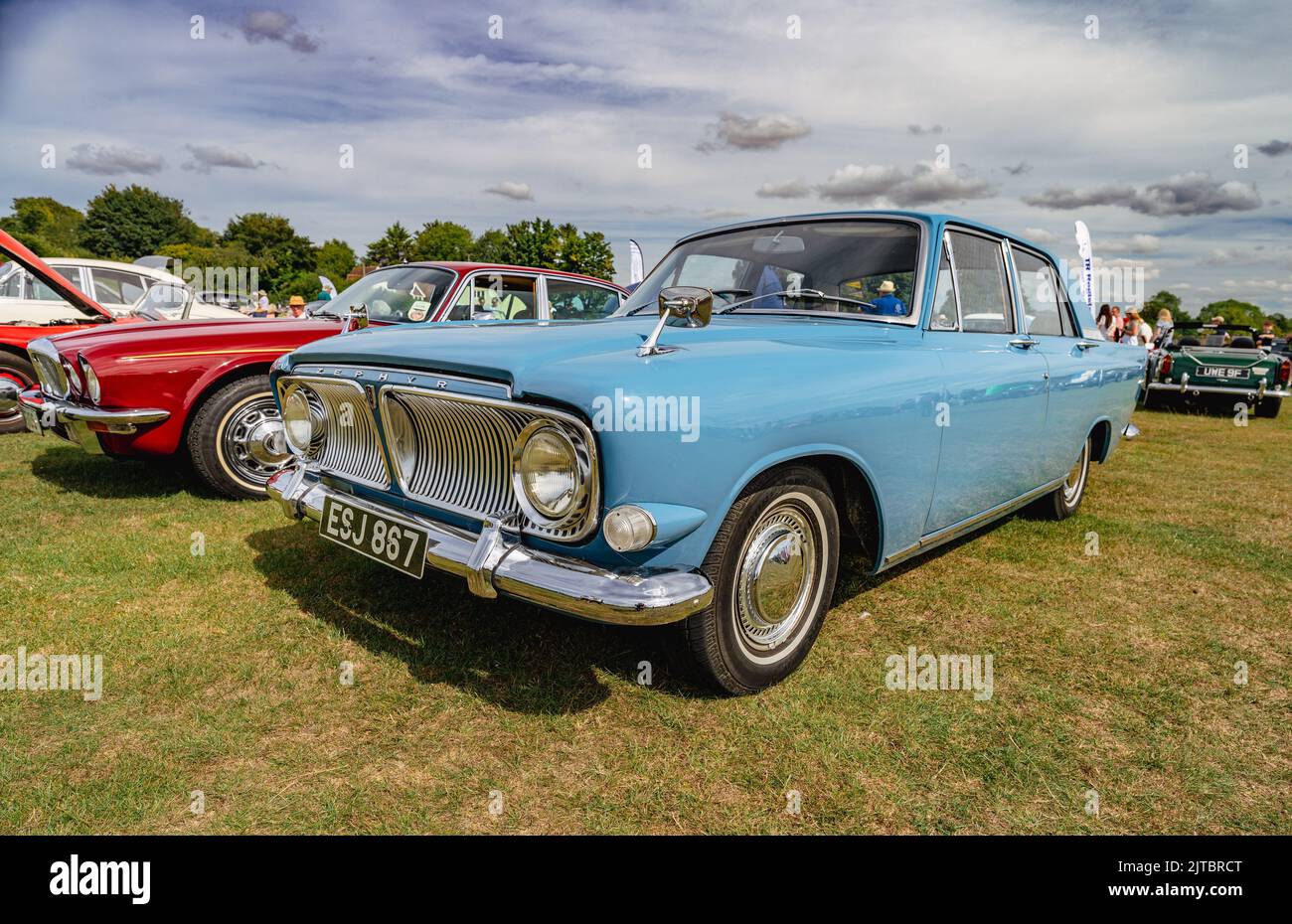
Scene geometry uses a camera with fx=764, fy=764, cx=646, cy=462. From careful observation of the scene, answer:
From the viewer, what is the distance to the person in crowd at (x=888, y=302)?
3148 mm

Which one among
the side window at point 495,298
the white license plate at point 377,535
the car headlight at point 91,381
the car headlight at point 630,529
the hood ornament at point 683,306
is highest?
the side window at point 495,298

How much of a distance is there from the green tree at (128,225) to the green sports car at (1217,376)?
86.4 m

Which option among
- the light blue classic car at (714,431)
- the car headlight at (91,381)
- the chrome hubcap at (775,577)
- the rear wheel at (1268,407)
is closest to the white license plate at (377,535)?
the light blue classic car at (714,431)

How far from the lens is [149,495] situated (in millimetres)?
4965

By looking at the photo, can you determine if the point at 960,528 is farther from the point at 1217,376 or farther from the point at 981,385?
the point at 1217,376

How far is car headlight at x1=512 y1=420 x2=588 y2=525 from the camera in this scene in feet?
7.02

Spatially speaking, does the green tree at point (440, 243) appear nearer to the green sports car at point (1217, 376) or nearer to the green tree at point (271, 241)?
the green tree at point (271, 241)

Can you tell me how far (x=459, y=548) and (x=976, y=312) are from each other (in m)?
2.62

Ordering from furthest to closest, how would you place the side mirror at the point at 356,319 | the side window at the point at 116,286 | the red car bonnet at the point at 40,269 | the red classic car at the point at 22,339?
the side window at the point at 116,286, the red classic car at the point at 22,339, the red car bonnet at the point at 40,269, the side mirror at the point at 356,319

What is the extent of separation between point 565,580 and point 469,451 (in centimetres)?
65

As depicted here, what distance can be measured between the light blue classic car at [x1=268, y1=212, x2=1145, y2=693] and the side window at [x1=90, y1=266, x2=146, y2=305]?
7427 millimetres

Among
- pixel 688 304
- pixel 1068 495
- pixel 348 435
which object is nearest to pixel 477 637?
pixel 348 435
